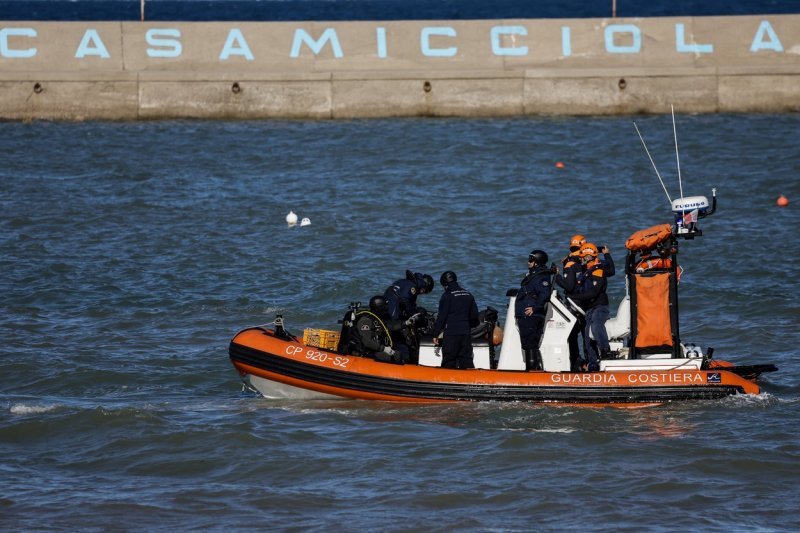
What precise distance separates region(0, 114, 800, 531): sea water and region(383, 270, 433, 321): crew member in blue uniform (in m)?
1.00

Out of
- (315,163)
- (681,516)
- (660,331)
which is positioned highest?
(315,163)

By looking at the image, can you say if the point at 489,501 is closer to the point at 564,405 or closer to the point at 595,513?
the point at 595,513

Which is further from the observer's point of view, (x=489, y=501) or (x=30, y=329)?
(x=30, y=329)

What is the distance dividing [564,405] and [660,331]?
1.21 metres

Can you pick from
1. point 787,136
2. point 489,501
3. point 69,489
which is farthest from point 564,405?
point 787,136

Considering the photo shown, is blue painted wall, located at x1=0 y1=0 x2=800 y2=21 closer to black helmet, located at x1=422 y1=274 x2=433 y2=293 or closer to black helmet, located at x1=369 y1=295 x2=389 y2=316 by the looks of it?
black helmet, located at x1=422 y1=274 x2=433 y2=293

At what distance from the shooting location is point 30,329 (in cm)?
1694

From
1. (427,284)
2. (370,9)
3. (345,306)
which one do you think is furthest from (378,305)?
(370,9)

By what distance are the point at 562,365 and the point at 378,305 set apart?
6.33 feet

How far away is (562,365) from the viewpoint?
13.2m

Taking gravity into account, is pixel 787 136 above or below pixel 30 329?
above

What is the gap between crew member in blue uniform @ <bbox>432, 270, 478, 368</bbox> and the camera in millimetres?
13062

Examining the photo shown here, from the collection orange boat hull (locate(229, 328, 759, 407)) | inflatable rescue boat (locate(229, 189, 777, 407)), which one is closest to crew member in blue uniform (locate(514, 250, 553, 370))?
inflatable rescue boat (locate(229, 189, 777, 407))

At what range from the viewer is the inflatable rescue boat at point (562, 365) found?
12.8 m
